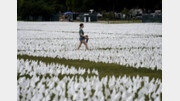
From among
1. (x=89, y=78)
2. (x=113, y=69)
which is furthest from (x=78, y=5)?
(x=89, y=78)

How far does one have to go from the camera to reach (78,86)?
20.2 feet

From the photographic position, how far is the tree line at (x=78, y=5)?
2307 inches

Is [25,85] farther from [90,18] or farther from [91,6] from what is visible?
[91,6]

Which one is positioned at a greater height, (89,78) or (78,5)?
(78,5)

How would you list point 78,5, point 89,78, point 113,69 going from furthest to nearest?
point 78,5 → point 113,69 → point 89,78

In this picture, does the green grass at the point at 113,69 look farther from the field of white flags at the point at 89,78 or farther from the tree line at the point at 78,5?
the tree line at the point at 78,5

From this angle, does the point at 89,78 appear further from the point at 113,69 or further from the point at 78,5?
the point at 78,5

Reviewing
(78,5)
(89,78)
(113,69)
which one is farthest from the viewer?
(78,5)

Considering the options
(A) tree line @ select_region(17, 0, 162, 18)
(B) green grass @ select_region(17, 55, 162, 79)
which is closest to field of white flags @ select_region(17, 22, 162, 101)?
(B) green grass @ select_region(17, 55, 162, 79)

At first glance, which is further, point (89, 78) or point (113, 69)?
point (113, 69)

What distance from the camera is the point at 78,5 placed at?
81.0 metres

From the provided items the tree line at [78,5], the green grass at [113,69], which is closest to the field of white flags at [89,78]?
the green grass at [113,69]
